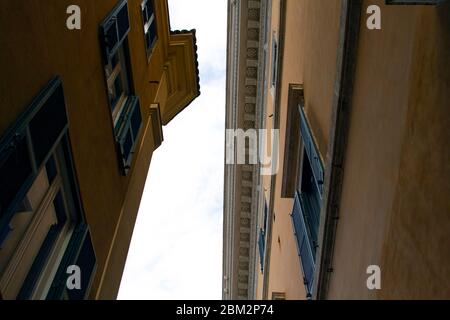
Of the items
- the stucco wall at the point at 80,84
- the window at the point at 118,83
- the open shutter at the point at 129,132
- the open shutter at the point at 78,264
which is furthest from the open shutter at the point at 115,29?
the open shutter at the point at 78,264

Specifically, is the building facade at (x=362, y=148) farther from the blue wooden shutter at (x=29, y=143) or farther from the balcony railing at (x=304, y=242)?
the blue wooden shutter at (x=29, y=143)

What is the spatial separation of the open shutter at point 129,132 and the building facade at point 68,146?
0.02 meters

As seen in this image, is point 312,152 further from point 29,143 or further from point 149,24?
point 29,143

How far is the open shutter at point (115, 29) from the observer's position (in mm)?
7793

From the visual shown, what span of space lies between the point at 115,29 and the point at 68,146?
9.70 ft

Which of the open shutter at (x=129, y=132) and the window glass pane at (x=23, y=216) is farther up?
the window glass pane at (x=23, y=216)

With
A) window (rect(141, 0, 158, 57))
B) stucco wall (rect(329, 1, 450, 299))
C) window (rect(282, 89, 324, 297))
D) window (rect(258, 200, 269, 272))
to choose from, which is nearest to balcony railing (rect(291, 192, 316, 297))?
window (rect(282, 89, 324, 297))

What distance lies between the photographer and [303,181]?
34.2 feet

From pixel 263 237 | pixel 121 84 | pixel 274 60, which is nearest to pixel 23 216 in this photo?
pixel 121 84

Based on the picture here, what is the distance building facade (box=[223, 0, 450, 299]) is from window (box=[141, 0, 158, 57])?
283 cm

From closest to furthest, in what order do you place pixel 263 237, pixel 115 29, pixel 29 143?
pixel 29 143, pixel 115 29, pixel 263 237

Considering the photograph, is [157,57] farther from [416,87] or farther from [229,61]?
[416,87]

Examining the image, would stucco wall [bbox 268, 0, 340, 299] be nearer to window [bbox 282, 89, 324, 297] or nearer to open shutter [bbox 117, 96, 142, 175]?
window [bbox 282, 89, 324, 297]

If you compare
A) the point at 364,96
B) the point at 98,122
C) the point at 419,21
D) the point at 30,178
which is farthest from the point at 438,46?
the point at 98,122
